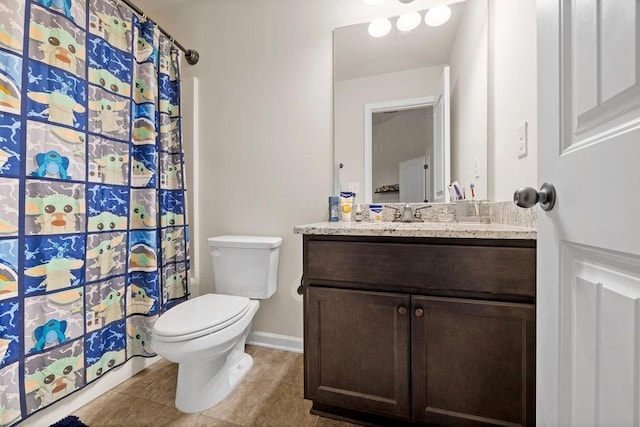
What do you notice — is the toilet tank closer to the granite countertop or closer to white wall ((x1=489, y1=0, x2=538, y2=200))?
the granite countertop

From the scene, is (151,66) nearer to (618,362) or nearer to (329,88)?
(329,88)

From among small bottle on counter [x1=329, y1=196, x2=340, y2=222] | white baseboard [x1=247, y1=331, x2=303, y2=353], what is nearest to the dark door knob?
small bottle on counter [x1=329, y1=196, x2=340, y2=222]

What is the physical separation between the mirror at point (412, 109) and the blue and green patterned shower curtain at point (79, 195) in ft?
3.60

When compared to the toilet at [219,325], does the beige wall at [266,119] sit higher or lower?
higher

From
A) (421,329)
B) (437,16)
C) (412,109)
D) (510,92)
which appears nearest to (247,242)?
(421,329)

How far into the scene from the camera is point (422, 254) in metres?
0.97

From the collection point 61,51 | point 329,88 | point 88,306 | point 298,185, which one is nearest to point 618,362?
point 298,185

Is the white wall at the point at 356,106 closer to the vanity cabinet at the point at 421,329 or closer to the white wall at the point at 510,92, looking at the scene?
the white wall at the point at 510,92

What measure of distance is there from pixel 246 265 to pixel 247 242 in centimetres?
14

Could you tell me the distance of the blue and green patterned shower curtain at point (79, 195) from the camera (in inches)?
40.1

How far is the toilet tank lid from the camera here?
1.59 metres

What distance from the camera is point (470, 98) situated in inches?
55.7

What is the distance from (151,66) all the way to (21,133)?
77 cm

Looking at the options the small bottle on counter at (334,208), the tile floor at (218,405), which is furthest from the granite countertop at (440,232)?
the tile floor at (218,405)
